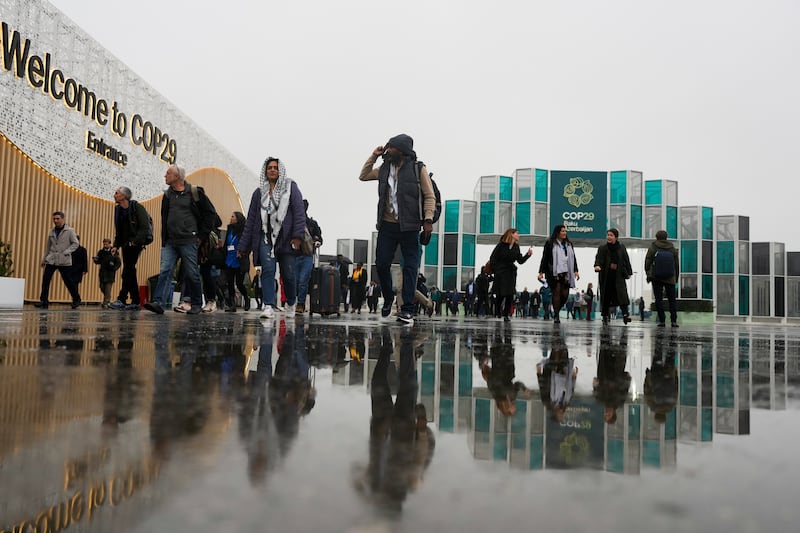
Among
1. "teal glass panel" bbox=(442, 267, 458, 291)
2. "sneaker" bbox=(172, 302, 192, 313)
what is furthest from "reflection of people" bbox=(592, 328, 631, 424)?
"teal glass panel" bbox=(442, 267, 458, 291)

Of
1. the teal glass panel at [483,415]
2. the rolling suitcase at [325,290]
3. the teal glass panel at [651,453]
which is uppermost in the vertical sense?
the rolling suitcase at [325,290]

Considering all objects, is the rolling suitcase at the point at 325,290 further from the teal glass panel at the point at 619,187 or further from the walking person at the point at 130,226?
the teal glass panel at the point at 619,187

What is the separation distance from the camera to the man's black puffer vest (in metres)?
6.09

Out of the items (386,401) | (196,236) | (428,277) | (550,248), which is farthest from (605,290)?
(428,277)

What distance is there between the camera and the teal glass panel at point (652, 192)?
36.1 meters

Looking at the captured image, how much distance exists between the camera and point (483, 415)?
1.22m

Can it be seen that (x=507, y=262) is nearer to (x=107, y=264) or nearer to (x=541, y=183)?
(x=107, y=264)

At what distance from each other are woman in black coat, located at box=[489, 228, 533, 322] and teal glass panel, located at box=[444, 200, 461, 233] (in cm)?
2637

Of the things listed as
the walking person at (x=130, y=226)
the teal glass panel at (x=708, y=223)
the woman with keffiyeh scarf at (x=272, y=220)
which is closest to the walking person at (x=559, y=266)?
the woman with keffiyeh scarf at (x=272, y=220)

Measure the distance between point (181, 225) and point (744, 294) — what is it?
40.7 meters

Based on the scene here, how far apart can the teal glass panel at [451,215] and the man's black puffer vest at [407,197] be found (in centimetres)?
3122

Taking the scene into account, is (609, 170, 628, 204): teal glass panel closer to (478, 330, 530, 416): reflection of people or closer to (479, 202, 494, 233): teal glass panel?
(479, 202, 494, 233): teal glass panel

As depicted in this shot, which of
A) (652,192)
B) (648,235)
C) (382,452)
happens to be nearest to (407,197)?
(382,452)

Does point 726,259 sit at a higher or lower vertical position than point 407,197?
higher
